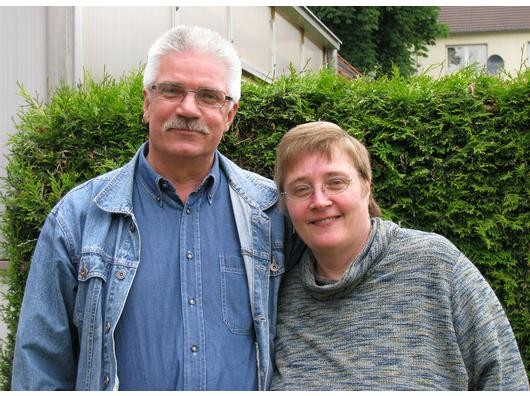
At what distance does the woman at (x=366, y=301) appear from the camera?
2.17 metres

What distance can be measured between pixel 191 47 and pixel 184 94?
19cm

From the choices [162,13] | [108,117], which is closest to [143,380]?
[108,117]

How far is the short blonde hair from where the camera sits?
7.74 feet

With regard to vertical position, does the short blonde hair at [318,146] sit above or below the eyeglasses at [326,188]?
above

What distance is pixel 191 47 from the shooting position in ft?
8.00

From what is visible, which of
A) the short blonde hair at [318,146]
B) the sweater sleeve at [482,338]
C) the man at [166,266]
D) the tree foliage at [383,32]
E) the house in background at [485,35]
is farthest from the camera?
the house in background at [485,35]

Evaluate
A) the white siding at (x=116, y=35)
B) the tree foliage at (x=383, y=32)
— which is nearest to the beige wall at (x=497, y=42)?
the tree foliage at (x=383, y=32)

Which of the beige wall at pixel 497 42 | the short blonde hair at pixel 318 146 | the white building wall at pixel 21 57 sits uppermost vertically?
the beige wall at pixel 497 42

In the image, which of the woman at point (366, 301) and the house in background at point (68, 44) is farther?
the house in background at point (68, 44)

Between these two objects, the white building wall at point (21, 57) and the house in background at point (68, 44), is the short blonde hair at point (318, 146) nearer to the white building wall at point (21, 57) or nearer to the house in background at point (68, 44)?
the house in background at point (68, 44)

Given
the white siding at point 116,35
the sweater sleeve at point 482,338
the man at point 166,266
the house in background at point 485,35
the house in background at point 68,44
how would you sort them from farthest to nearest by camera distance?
the house in background at point 485,35
the white siding at point 116,35
the house in background at point 68,44
the man at point 166,266
the sweater sleeve at point 482,338

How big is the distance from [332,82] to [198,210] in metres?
1.66

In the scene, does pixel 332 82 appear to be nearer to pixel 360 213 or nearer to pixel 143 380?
pixel 360 213

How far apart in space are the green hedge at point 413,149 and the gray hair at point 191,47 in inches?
48.1
